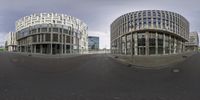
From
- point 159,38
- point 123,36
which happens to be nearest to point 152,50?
point 159,38

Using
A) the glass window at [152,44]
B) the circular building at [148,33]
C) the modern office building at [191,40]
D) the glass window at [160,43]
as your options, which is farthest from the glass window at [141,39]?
the modern office building at [191,40]

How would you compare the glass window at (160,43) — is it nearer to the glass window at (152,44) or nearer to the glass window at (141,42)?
the glass window at (152,44)

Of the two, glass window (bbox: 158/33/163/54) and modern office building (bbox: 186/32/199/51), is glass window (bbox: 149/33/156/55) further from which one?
modern office building (bbox: 186/32/199/51)

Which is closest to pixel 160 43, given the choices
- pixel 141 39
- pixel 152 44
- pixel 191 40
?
pixel 152 44

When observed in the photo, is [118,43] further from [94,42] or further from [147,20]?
[94,42]

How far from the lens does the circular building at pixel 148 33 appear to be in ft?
75.3

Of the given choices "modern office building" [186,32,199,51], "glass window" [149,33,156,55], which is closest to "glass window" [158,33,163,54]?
"glass window" [149,33,156,55]

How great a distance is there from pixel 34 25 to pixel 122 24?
1801 cm

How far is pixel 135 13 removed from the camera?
21.2 m

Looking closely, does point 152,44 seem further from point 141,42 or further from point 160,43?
point 141,42

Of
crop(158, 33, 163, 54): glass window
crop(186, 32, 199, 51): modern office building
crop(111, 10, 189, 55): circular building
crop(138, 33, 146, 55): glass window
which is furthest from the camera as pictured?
crop(186, 32, 199, 51): modern office building

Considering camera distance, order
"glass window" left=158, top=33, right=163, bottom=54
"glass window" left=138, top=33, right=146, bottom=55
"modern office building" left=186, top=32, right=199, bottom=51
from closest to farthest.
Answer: "glass window" left=158, top=33, right=163, bottom=54 → "glass window" left=138, top=33, right=146, bottom=55 → "modern office building" left=186, top=32, right=199, bottom=51

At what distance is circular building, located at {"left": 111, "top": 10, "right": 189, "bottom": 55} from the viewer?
23.0m

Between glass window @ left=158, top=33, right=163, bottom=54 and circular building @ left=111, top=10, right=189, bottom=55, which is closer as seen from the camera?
circular building @ left=111, top=10, right=189, bottom=55
